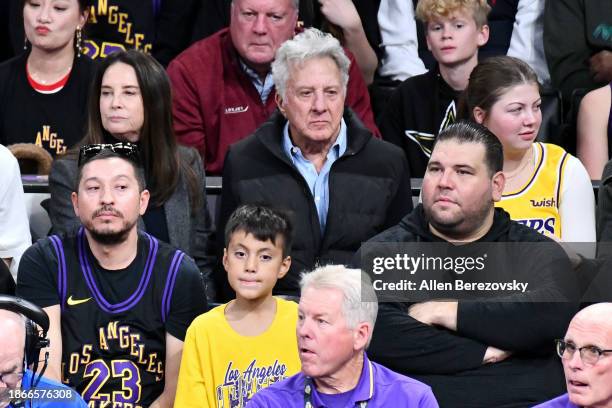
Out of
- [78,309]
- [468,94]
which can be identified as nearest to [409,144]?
[468,94]

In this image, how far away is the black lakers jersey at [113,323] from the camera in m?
4.68

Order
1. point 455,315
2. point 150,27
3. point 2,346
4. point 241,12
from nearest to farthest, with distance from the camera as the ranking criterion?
point 2,346 → point 455,315 → point 241,12 → point 150,27

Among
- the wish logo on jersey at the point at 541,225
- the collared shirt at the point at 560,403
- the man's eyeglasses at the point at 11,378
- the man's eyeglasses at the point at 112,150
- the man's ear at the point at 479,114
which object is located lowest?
the collared shirt at the point at 560,403

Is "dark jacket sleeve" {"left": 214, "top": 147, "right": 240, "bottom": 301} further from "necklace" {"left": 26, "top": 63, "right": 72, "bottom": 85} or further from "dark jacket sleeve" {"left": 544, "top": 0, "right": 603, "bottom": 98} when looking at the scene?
"dark jacket sleeve" {"left": 544, "top": 0, "right": 603, "bottom": 98}

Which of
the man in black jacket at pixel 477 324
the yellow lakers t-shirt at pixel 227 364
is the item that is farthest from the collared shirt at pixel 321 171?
the yellow lakers t-shirt at pixel 227 364

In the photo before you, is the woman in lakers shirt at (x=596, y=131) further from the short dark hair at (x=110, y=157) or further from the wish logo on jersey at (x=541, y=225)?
the short dark hair at (x=110, y=157)

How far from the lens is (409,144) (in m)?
6.16

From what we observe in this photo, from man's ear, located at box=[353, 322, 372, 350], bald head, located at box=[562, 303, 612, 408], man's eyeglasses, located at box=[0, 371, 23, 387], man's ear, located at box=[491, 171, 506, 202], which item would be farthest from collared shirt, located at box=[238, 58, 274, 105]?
man's eyeglasses, located at box=[0, 371, 23, 387]

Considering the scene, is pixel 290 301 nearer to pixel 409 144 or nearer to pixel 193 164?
pixel 193 164

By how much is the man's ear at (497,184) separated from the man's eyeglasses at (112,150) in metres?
1.31

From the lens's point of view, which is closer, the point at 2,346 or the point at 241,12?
the point at 2,346

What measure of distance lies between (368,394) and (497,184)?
1.06m

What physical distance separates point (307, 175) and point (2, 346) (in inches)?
74.6

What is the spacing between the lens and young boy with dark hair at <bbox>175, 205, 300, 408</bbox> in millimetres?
4578
